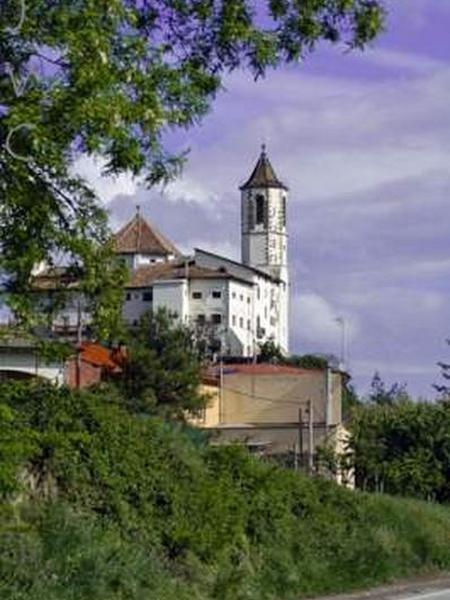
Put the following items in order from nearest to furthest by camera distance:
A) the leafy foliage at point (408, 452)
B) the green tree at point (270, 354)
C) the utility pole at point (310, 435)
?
the leafy foliage at point (408, 452) → the utility pole at point (310, 435) → the green tree at point (270, 354)

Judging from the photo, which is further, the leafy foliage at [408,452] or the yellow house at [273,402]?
the yellow house at [273,402]

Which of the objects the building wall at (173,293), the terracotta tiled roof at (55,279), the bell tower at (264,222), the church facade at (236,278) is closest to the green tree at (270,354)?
the church facade at (236,278)

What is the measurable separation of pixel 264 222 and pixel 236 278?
19.5m

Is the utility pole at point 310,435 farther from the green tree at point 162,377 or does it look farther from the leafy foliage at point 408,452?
the green tree at point 162,377

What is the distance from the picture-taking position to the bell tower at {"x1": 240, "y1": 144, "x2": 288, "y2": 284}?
166125 millimetres

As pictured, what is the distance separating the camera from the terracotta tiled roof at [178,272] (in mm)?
140250

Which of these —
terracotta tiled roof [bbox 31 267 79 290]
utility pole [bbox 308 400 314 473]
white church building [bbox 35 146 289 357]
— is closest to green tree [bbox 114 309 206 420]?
utility pole [bbox 308 400 314 473]

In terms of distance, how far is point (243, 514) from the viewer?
2386 centimetres

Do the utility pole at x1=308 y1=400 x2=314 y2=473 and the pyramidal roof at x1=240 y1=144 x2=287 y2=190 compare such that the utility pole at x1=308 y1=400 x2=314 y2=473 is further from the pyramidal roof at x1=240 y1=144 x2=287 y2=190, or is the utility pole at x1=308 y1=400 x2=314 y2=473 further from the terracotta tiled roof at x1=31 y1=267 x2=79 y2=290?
the pyramidal roof at x1=240 y1=144 x2=287 y2=190

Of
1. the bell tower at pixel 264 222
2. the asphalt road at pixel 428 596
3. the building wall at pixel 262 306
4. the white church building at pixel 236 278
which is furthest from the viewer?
the bell tower at pixel 264 222

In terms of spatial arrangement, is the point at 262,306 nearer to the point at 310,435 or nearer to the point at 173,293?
the point at 173,293

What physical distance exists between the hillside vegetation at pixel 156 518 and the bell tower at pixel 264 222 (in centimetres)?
13818

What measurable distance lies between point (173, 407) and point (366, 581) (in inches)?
1873

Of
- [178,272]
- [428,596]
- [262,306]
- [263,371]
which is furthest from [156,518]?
[262,306]
